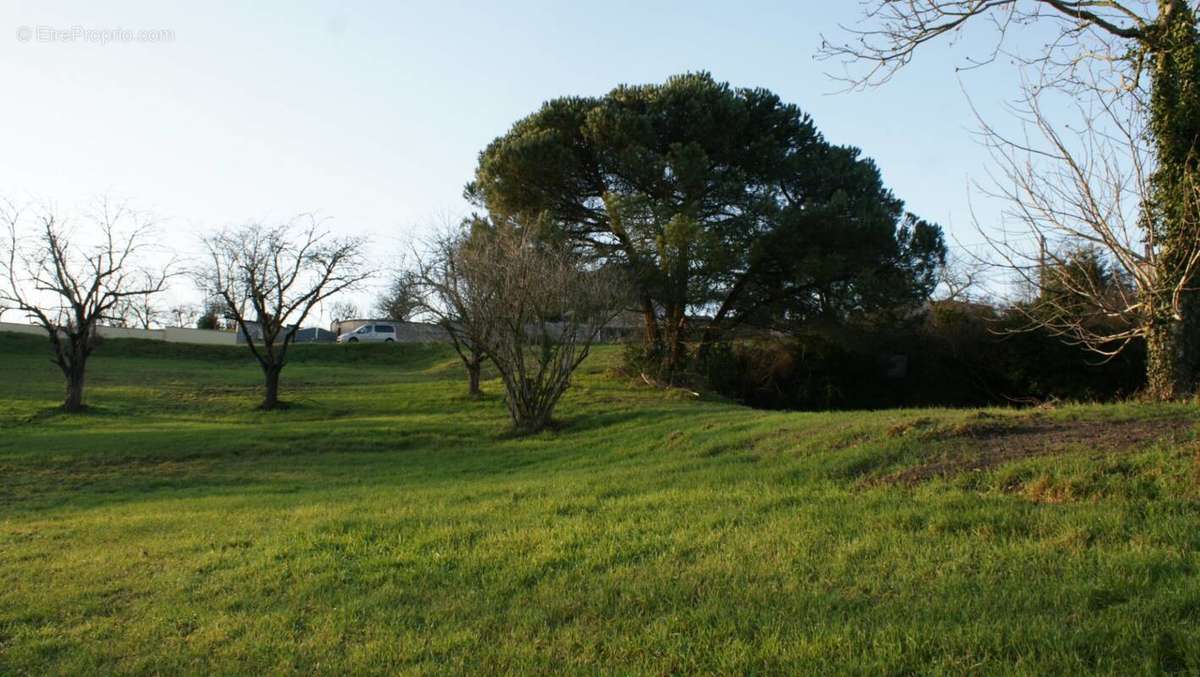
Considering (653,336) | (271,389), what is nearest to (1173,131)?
(653,336)

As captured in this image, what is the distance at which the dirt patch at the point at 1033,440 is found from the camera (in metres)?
8.55

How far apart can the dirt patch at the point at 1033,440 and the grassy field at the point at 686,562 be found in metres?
0.06

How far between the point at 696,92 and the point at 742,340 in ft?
30.6

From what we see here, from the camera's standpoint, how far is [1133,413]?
1034 cm

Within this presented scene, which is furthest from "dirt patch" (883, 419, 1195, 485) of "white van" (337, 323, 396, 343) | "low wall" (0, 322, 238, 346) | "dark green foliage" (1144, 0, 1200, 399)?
"low wall" (0, 322, 238, 346)

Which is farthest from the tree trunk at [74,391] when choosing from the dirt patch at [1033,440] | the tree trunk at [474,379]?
the dirt patch at [1033,440]

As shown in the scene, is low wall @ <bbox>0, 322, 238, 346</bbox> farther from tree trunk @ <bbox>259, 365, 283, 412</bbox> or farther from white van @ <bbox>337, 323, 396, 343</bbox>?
tree trunk @ <bbox>259, 365, 283, 412</bbox>

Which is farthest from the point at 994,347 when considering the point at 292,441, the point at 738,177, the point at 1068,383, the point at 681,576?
the point at 681,576

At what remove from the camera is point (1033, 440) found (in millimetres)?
9391

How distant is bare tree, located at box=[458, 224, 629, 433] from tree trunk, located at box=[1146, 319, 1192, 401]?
1331 centimetres

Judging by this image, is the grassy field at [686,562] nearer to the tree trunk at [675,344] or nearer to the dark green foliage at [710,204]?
the dark green foliage at [710,204]

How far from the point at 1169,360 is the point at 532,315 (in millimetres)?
14381

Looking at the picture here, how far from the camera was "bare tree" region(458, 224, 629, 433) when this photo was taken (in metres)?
21.8

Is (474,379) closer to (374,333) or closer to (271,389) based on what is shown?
(271,389)
